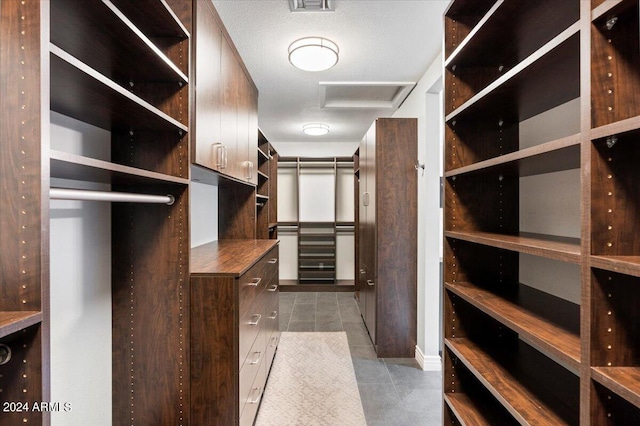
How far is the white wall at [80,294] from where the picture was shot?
115cm

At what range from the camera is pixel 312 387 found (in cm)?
240

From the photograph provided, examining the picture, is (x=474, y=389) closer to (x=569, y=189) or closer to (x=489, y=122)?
(x=569, y=189)

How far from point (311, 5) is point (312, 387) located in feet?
8.75

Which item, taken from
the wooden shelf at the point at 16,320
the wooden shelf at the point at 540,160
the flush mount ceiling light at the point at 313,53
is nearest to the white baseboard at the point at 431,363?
the wooden shelf at the point at 540,160

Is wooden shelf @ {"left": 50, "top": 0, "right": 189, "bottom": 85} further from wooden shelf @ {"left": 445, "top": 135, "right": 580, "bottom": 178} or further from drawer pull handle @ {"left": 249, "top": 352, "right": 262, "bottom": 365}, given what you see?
drawer pull handle @ {"left": 249, "top": 352, "right": 262, "bottom": 365}

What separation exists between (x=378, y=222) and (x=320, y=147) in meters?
3.15

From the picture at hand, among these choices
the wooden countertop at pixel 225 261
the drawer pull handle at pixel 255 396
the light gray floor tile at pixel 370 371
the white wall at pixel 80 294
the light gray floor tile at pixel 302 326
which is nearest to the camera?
the white wall at pixel 80 294

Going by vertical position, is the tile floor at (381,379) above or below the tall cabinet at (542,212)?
below

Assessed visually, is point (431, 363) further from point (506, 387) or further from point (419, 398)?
point (506, 387)

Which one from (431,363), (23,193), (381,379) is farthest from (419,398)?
(23,193)

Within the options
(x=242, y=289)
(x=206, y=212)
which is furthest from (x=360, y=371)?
(x=206, y=212)

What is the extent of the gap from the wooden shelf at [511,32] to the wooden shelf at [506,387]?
1243mm

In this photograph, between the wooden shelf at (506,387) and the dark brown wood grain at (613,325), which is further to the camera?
the wooden shelf at (506,387)

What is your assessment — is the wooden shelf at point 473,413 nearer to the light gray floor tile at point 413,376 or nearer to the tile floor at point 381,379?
the tile floor at point 381,379
